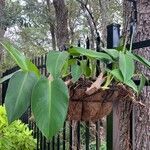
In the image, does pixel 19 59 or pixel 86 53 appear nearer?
pixel 19 59

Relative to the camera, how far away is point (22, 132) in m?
A: 3.94

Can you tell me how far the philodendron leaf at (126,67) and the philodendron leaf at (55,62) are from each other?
0.23 metres

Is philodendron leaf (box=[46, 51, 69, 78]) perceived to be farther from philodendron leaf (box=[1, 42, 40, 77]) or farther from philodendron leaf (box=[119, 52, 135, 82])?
philodendron leaf (box=[119, 52, 135, 82])

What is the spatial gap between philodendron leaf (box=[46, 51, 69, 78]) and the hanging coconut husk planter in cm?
21

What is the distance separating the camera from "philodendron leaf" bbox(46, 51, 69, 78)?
1557 millimetres

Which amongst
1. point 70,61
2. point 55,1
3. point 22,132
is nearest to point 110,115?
point 70,61

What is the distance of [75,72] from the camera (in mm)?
1771

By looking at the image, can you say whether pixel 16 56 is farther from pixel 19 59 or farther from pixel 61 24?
pixel 61 24

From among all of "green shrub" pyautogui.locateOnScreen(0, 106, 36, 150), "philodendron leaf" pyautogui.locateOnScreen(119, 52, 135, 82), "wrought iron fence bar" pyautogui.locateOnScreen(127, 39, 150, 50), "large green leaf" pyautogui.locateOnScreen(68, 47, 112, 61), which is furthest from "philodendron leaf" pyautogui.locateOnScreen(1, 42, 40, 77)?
"green shrub" pyautogui.locateOnScreen(0, 106, 36, 150)

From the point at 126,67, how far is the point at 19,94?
0.46 metres

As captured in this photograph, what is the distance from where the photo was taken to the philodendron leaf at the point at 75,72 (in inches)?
69.1

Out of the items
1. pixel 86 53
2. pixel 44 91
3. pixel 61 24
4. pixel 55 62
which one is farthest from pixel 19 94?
pixel 61 24

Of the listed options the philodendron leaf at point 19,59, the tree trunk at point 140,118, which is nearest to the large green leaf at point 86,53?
the philodendron leaf at point 19,59

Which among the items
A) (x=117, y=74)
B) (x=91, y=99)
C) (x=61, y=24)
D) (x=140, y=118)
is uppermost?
(x=61, y=24)
